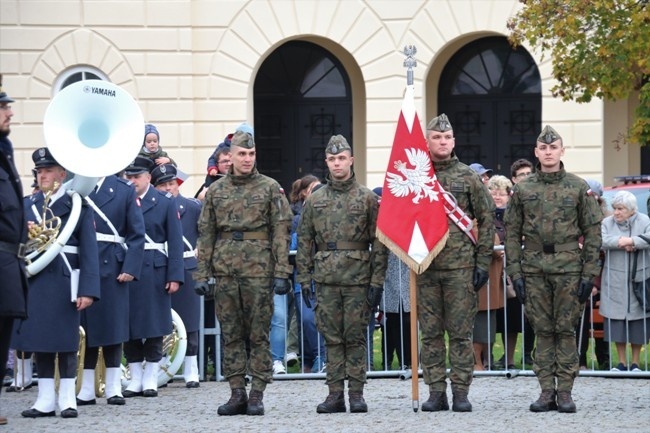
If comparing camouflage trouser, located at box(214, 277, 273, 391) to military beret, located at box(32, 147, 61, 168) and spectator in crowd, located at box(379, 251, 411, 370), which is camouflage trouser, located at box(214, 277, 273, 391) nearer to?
military beret, located at box(32, 147, 61, 168)

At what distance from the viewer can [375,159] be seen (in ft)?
83.7

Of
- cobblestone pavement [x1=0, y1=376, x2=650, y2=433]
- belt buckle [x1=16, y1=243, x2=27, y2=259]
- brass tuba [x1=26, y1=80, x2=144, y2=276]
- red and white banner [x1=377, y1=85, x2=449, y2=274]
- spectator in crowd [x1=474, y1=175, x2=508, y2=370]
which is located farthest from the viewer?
spectator in crowd [x1=474, y1=175, x2=508, y2=370]

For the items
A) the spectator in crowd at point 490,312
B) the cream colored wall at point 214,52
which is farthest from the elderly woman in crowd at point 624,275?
the cream colored wall at point 214,52

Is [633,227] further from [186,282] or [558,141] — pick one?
[186,282]

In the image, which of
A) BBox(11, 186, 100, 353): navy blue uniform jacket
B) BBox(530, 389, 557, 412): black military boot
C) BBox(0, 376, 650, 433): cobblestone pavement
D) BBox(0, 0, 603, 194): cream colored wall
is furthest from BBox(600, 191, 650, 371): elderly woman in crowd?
BBox(0, 0, 603, 194): cream colored wall

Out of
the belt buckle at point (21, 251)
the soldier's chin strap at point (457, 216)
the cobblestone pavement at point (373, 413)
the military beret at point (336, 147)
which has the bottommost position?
the cobblestone pavement at point (373, 413)

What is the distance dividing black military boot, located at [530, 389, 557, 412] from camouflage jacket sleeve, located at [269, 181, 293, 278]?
1.96 meters

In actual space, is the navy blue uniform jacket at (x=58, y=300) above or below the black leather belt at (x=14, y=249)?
below

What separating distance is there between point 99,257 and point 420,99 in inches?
533

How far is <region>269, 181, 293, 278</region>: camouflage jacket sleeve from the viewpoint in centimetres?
1158

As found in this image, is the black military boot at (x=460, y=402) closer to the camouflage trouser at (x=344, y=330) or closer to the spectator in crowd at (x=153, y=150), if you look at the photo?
the camouflage trouser at (x=344, y=330)

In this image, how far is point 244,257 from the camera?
11.6 metres

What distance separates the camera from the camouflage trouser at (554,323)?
11594mm

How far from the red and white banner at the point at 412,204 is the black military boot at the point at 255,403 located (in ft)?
4.58
